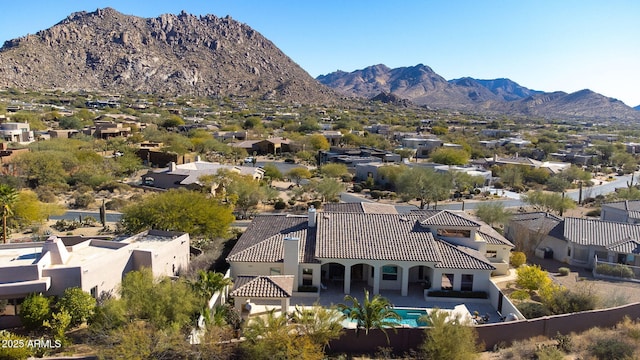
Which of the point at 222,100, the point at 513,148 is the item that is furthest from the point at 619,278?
the point at 222,100

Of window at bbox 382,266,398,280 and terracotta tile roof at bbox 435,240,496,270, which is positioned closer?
terracotta tile roof at bbox 435,240,496,270

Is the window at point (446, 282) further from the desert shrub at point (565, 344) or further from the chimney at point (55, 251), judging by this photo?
the chimney at point (55, 251)

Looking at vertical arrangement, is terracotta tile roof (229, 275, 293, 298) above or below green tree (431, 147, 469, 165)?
below

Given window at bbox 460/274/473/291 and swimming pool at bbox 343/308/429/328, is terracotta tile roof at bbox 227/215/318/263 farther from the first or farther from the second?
window at bbox 460/274/473/291

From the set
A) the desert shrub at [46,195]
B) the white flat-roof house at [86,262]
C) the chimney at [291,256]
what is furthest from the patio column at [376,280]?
the desert shrub at [46,195]

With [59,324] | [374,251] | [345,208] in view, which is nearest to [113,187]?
[345,208]

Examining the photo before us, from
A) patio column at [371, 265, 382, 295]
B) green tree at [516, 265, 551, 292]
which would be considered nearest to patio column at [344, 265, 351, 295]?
patio column at [371, 265, 382, 295]

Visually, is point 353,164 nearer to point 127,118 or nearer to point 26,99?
point 127,118
